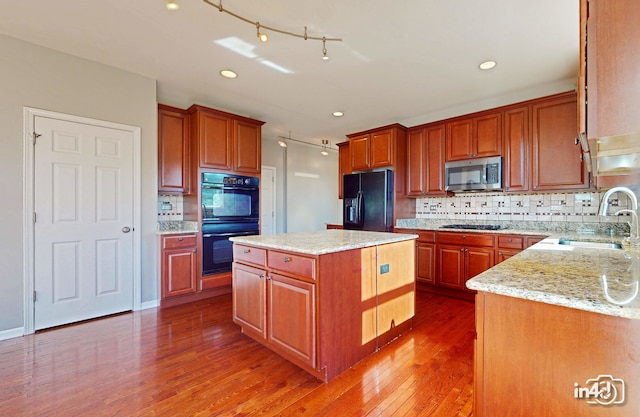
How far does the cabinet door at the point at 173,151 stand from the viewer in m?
3.52

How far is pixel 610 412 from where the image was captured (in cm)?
77

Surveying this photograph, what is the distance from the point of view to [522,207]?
360cm

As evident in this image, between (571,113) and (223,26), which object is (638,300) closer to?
(223,26)

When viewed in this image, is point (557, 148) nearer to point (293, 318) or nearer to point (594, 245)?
point (594, 245)

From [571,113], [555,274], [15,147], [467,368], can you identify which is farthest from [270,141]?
[555,274]

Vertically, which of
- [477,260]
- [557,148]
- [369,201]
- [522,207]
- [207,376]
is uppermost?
[557,148]

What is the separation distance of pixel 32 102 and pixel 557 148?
5.19 meters

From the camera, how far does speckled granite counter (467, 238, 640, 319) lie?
760mm

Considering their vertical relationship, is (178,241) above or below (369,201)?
below

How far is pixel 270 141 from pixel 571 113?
15.4 ft

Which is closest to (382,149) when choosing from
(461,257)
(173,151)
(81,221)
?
(461,257)

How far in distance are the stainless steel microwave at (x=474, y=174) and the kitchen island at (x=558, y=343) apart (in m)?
2.62

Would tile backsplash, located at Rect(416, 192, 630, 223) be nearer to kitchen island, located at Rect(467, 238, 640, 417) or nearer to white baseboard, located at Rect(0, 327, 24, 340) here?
kitchen island, located at Rect(467, 238, 640, 417)

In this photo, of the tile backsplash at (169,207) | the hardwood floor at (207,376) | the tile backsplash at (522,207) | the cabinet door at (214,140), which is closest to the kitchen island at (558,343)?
the hardwood floor at (207,376)
